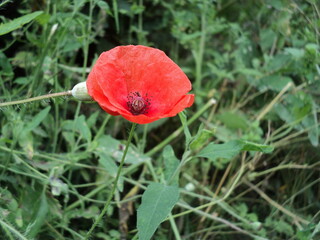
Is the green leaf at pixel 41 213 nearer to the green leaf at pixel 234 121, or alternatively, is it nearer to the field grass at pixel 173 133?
the field grass at pixel 173 133

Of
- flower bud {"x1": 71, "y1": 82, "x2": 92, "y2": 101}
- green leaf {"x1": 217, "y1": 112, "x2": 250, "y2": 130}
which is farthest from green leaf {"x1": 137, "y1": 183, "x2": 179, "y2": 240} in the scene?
green leaf {"x1": 217, "y1": 112, "x2": 250, "y2": 130}

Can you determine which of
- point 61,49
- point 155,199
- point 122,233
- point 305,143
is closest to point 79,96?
point 155,199

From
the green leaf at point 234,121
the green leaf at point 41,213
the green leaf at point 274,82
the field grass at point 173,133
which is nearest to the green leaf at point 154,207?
the field grass at point 173,133

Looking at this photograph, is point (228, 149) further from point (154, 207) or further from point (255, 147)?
point (154, 207)

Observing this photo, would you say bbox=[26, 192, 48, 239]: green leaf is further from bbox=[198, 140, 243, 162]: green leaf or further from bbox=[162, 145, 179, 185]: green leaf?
bbox=[198, 140, 243, 162]: green leaf

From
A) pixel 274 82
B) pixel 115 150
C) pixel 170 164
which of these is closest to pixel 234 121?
pixel 274 82

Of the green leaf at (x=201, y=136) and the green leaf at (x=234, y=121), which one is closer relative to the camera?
the green leaf at (x=201, y=136)

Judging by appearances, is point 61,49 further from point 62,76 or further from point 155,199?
point 155,199

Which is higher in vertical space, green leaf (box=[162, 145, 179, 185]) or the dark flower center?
the dark flower center
